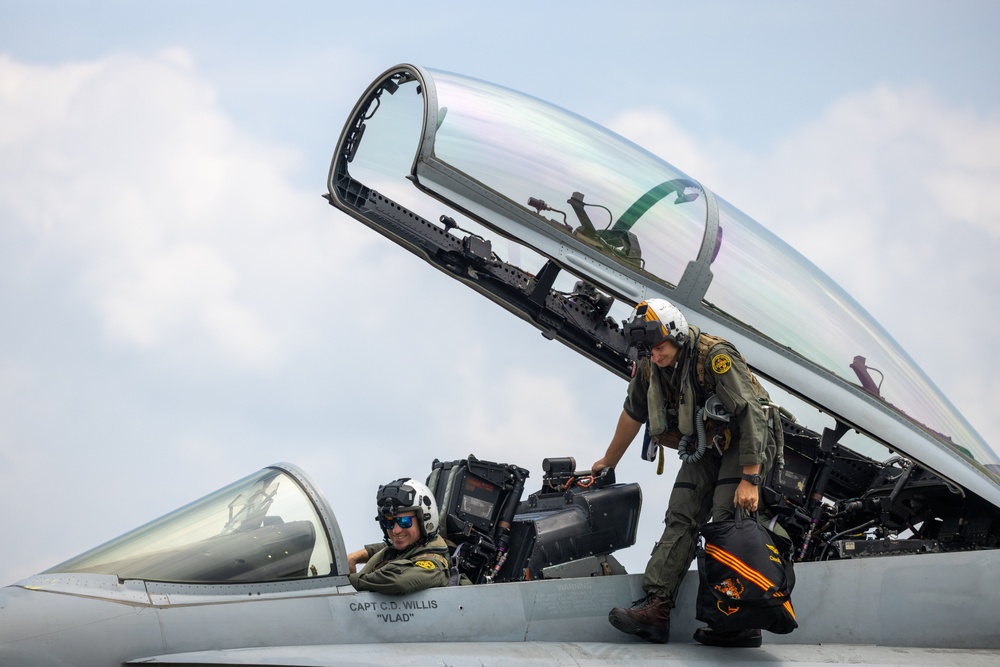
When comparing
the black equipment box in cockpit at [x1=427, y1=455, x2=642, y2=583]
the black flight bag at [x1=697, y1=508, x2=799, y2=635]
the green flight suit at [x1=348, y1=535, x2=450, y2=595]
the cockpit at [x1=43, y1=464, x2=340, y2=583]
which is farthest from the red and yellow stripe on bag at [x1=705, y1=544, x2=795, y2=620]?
the cockpit at [x1=43, y1=464, x2=340, y2=583]

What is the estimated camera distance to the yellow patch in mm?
5625

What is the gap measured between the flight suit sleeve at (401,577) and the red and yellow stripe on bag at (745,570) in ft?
4.22

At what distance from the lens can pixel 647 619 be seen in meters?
5.61

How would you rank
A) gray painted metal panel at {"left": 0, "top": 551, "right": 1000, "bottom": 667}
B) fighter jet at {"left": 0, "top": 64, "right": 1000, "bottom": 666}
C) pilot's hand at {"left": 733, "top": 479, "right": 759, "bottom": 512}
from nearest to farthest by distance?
gray painted metal panel at {"left": 0, "top": 551, "right": 1000, "bottom": 667}
fighter jet at {"left": 0, "top": 64, "right": 1000, "bottom": 666}
pilot's hand at {"left": 733, "top": 479, "right": 759, "bottom": 512}

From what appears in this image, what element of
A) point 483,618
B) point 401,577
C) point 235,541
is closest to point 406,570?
point 401,577

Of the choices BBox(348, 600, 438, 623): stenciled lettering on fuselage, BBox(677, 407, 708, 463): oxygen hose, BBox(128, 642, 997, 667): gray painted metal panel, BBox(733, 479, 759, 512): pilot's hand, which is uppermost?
BBox(677, 407, 708, 463): oxygen hose

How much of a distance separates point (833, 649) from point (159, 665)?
3218 mm

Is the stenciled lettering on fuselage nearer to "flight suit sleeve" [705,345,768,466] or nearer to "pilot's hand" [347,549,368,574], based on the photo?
"pilot's hand" [347,549,368,574]

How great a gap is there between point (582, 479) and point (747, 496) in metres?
1.49

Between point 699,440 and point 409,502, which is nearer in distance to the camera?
point 409,502

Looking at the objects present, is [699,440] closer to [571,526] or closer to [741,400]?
[741,400]

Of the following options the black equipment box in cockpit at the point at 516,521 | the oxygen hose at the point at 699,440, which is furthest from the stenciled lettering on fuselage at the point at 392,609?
the oxygen hose at the point at 699,440

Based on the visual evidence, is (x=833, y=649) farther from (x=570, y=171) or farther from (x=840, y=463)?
(x=570, y=171)

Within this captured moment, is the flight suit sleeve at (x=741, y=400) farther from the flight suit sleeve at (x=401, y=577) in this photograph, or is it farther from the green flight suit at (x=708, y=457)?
the flight suit sleeve at (x=401, y=577)
